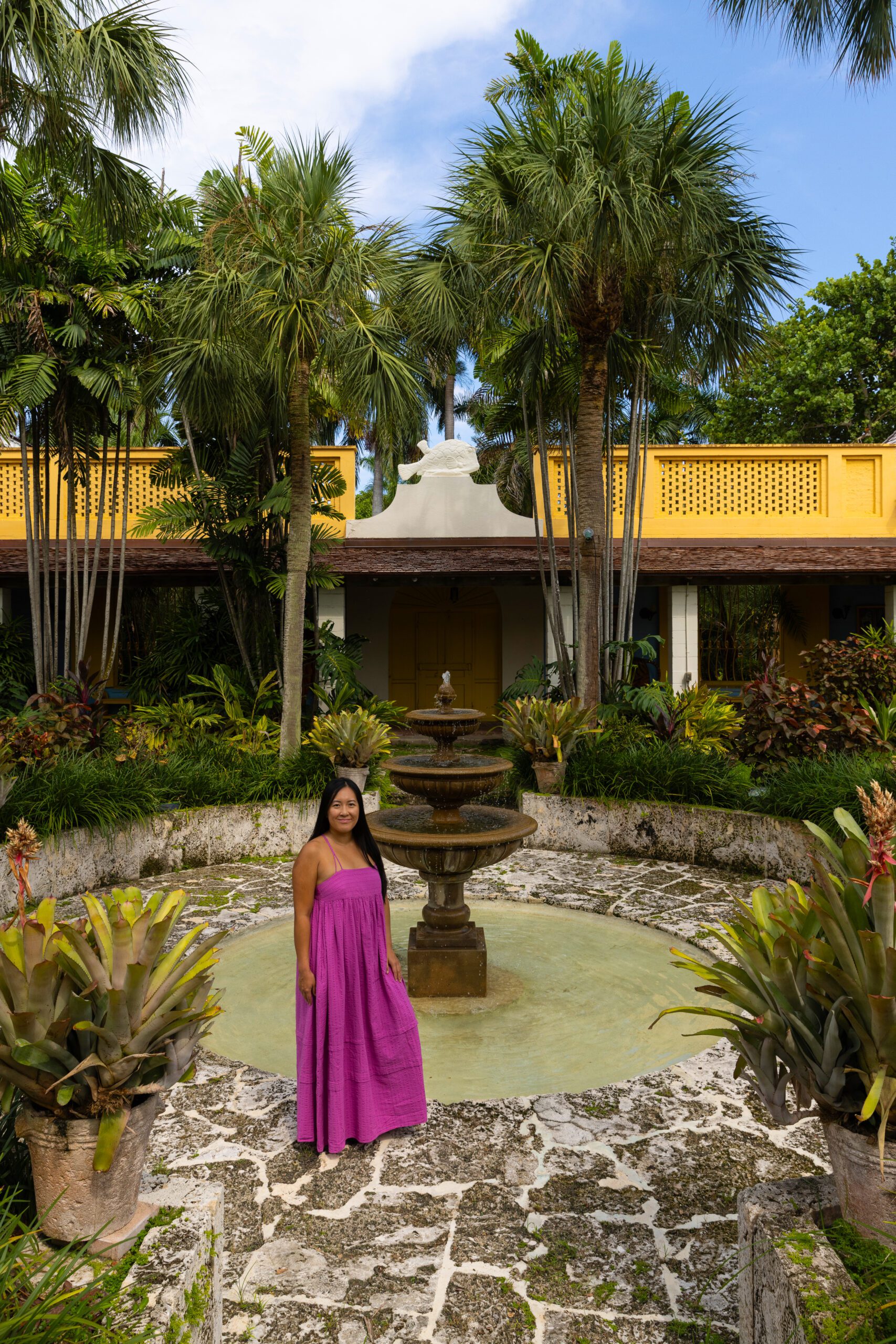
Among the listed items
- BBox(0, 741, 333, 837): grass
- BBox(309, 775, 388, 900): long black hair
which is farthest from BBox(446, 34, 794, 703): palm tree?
BBox(309, 775, 388, 900): long black hair

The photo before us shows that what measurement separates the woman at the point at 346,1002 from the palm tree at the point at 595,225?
7.18m

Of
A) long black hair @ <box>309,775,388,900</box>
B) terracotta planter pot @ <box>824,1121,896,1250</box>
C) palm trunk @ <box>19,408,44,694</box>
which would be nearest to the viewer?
terracotta planter pot @ <box>824,1121,896,1250</box>

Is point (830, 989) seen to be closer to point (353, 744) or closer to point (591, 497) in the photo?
point (353, 744)

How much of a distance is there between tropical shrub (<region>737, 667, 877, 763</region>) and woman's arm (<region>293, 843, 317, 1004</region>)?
6430mm

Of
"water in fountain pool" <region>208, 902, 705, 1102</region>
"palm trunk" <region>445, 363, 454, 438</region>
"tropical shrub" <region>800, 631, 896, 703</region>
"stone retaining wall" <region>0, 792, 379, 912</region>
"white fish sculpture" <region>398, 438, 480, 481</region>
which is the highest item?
"palm trunk" <region>445, 363, 454, 438</region>

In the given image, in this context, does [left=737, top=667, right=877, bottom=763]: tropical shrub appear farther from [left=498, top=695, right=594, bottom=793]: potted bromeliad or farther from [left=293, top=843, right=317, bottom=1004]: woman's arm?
[left=293, top=843, right=317, bottom=1004]: woman's arm

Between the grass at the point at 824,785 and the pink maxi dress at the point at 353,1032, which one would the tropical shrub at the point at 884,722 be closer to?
the grass at the point at 824,785

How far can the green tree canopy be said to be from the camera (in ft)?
78.6

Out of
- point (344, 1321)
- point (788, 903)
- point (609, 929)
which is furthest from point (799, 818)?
point (344, 1321)

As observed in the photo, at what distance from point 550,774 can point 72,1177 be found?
301 inches

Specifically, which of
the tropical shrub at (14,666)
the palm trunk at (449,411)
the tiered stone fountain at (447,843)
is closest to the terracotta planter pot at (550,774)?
the tiered stone fountain at (447,843)

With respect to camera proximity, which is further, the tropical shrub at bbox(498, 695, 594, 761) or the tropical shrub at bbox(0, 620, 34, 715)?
the tropical shrub at bbox(0, 620, 34, 715)

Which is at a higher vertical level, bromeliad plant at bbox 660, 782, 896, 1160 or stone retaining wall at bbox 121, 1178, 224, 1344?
bromeliad plant at bbox 660, 782, 896, 1160

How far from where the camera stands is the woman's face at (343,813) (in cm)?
378
